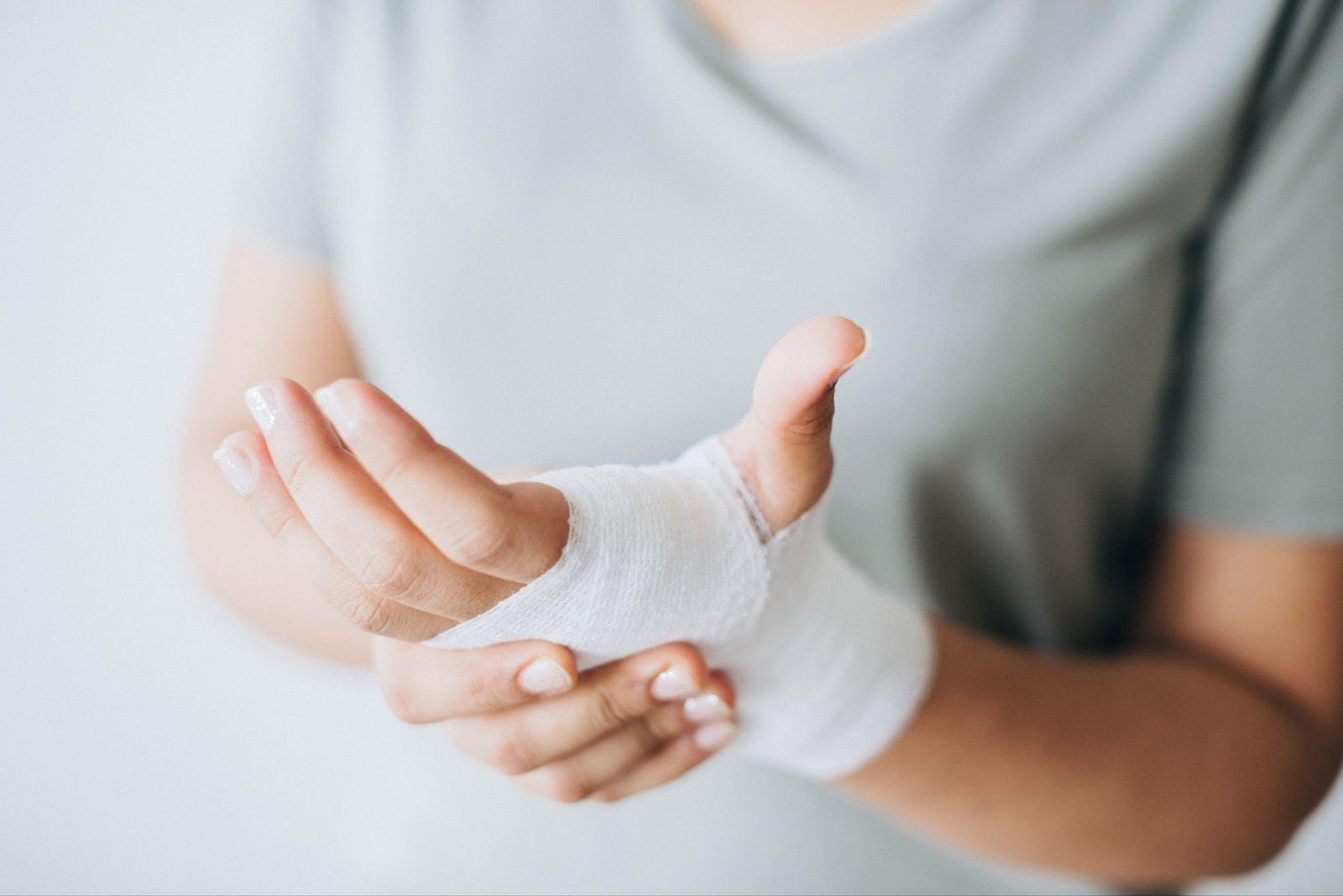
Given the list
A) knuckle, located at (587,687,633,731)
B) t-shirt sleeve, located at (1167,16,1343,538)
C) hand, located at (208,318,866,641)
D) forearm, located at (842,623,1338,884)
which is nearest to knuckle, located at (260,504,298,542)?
hand, located at (208,318,866,641)

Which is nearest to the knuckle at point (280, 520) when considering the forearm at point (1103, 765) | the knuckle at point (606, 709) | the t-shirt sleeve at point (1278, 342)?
the knuckle at point (606, 709)

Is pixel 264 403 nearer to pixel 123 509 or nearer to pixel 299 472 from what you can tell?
pixel 299 472

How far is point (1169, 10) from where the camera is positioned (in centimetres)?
45

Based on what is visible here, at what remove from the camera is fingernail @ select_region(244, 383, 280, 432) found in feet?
0.76

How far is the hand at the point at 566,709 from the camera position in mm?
304

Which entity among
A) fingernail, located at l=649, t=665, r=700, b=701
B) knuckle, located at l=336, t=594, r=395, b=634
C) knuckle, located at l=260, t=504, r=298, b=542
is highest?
knuckle, located at l=260, t=504, r=298, b=542

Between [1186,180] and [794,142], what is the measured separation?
195mm

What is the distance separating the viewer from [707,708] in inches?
13.7

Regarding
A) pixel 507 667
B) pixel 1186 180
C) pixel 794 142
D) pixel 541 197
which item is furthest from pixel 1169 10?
pixel 507 667

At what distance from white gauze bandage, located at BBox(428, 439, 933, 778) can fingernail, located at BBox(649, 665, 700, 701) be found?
11mm

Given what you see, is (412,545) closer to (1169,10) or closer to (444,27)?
(444,27)

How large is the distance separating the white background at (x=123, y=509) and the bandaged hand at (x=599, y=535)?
17 cm

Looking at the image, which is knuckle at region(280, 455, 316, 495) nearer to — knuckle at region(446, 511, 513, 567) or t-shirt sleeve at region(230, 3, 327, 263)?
knuckle at region(446, 511, 513, 567)

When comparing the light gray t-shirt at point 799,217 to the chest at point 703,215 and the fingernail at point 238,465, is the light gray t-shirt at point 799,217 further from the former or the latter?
the fingernail at point 238,465
